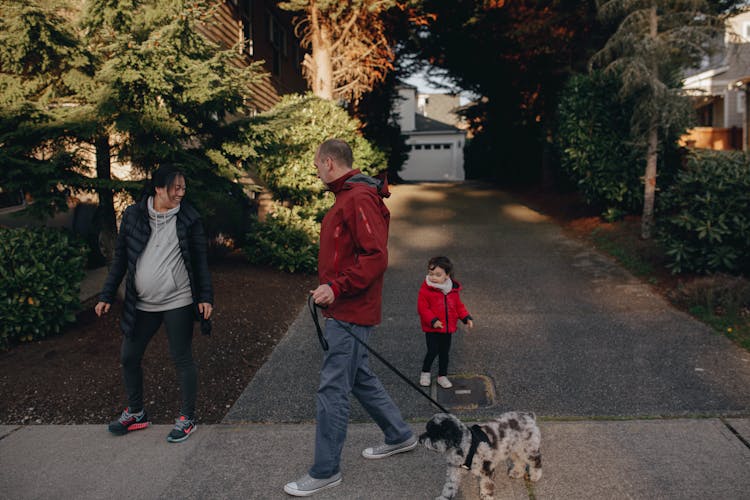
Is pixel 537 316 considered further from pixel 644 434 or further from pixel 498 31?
pixel 498 31

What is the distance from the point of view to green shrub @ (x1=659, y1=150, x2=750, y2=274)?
23.2ft

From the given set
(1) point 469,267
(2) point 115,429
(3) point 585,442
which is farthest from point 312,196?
(3) point 585,442

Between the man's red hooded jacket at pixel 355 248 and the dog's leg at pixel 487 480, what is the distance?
0.99 metres

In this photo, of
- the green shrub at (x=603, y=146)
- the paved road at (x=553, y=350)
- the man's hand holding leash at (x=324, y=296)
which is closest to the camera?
the man's hand holding leash at (x=324, y=296)

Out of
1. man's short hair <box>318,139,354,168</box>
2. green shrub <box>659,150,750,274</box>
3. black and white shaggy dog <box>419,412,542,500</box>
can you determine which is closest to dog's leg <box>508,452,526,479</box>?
black and white shaggy dog <box>419,412,542,500</box>

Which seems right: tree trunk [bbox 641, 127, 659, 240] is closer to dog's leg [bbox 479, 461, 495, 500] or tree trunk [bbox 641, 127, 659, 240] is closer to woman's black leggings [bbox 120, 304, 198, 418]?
dog's leg [bbox 479, 461, 495, 500]

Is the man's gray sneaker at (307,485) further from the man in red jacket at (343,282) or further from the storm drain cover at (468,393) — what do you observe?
the storm drain cover at (468,393)

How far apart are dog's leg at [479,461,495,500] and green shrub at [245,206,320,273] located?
6.14 m

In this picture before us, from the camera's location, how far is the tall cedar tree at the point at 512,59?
15.0 m

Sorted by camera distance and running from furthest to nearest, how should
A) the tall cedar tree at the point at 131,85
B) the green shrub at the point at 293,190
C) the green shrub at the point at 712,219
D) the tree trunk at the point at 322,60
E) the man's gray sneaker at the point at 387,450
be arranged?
1. the tree trunk at the point at 322,60
2. the green shrub at the point at 293,190
3. the green shrub at the point at 712,219
4. the tall cedar tree at the point at 131,85
5. the man's gray sneaker at the point at 387,450

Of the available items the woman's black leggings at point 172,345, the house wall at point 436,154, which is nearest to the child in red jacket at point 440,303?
the woman's black leggings at point 172,345

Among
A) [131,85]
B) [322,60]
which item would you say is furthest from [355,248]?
[322,60]

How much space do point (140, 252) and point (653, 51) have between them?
8854 mm

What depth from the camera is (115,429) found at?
13.5ft
